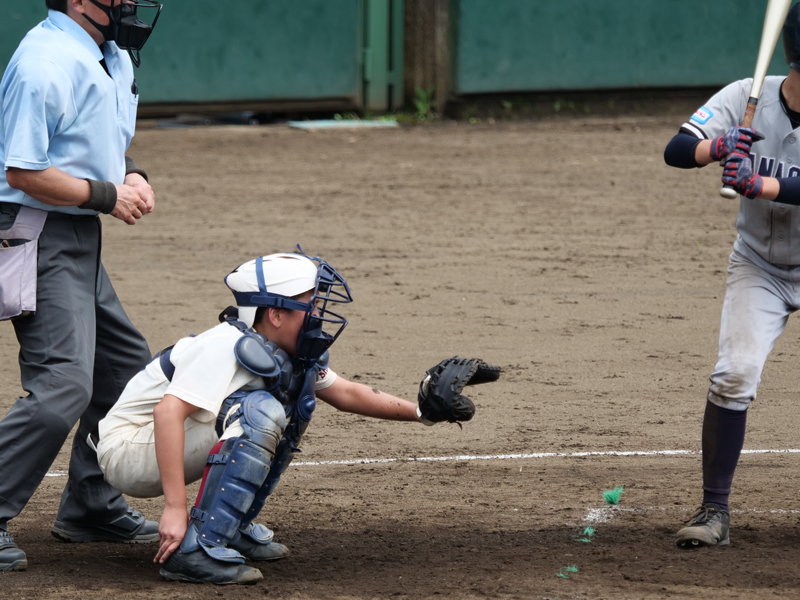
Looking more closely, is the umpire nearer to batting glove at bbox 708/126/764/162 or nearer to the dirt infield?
the dirt infield

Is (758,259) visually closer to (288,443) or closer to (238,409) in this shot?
(288,443)

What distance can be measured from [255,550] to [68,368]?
866 millimetres

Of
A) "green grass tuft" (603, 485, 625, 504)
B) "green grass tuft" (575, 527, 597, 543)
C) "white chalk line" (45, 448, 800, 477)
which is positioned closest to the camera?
"green grass tuft" (575, 527, 597, 543)

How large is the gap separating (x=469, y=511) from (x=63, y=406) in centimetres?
159

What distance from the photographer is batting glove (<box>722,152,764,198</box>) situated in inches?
138

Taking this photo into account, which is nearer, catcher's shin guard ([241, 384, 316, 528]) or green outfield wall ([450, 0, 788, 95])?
catcher's shin guard ([241, 384, 316, 528])

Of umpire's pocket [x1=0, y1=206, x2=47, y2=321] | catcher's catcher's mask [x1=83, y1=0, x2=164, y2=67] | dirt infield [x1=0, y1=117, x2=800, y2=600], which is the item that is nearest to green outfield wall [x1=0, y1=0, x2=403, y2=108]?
dirt infield [x1=0, y1=117, x2=800, y2=600]

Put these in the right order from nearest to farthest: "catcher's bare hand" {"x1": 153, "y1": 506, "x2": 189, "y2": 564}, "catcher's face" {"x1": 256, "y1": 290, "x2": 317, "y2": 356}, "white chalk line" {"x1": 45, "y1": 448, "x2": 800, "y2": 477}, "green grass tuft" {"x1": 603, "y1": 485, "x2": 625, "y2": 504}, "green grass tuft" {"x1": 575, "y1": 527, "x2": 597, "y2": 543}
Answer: "catcher's bare hand" {"x1": 153, "y1": 506, "x2": 189, "y2": 564}, "catcher's face" {"x1": 256, "y1": 290, "x2": 317, "y2": 356}, "green grass tuft" {"x1": 575, "y1": 527, "x2": 597, "y2": 543}, "green grass tuft" {"x1": 603, "y1": 485, "x2": 625, "y2": 504}, "white chalk line" {"x1": 45, "y1": 448, "x2": 800, "y2": 477}

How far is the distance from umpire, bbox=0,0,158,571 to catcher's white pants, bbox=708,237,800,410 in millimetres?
2072

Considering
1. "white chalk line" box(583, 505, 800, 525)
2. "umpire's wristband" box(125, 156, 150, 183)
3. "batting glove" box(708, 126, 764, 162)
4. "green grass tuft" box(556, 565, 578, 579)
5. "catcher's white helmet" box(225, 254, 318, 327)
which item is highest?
"batting glove" box(708, 126, 764, 162)

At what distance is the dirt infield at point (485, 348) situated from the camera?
Result: 366cm

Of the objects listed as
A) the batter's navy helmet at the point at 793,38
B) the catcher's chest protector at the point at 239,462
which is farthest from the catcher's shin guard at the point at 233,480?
the batter's navy helmet at the point at 793,38

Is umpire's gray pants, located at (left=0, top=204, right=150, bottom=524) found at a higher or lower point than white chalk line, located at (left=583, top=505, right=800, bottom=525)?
higher

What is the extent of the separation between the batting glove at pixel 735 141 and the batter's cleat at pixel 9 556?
262 cm
